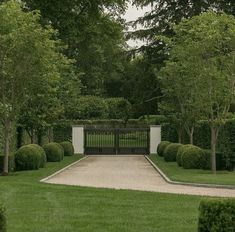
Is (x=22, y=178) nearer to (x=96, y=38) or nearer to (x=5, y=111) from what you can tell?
(x=5, y=111)

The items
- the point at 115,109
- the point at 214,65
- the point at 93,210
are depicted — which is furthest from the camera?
the point at 115,109

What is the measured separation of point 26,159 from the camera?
76.9ft

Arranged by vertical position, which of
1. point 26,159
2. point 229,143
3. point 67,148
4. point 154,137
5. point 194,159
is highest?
point 229,143

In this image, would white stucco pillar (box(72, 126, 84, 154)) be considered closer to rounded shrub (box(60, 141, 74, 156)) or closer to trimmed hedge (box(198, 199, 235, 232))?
rounded shrub (box(60, 141, 74, 156))

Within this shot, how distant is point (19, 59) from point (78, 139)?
2098cm

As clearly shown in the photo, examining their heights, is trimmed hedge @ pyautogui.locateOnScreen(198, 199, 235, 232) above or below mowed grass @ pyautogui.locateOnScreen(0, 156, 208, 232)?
above

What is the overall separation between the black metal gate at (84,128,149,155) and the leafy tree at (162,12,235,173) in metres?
18.1

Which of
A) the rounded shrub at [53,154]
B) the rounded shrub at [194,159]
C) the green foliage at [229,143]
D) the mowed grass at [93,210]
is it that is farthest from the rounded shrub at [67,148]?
the mowed grass at [93,210]

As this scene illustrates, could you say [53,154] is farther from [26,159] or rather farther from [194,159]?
[194,159]

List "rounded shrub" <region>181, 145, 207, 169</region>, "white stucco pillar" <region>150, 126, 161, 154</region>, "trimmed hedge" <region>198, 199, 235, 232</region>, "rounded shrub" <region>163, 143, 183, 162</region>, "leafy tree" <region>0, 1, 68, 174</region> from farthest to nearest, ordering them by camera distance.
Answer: "white stucco pillar" <region>150, 126, 161, 154</region>, "rounded shrub" <region>163, 143, 183, 162</region>, "rounded shrub" <region>181, 145, 207, 169</region>, "leafy tree" <region>0, 1, 68, 174</region>, "trimmed hedge" <region>198, 199, 235, 232</region>

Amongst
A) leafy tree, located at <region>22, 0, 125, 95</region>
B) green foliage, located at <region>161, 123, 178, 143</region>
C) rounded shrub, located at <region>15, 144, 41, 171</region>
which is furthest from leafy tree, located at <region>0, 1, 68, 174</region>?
green foliage, located at <region>161, 123, 178, 143</region>

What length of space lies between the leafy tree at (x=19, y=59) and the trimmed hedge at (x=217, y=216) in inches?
542

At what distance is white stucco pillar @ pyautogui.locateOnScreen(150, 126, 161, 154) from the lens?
41188mm

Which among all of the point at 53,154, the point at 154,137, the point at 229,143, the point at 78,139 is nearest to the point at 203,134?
the point at 229,143
